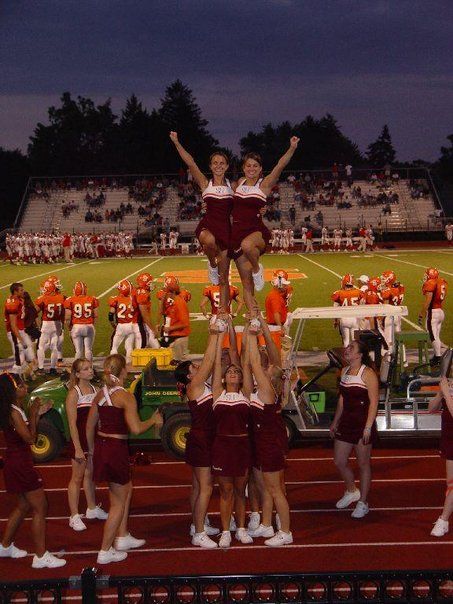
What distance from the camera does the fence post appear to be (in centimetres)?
344

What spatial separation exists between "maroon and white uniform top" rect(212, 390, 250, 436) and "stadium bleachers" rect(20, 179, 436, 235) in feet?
159

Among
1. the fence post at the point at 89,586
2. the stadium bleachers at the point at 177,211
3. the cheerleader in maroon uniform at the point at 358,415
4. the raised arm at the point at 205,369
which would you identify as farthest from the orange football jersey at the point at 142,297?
the stadium bleachers at the point at 177,211

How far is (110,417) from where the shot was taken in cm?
675

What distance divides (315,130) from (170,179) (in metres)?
40.4

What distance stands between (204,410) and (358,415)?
168 cm

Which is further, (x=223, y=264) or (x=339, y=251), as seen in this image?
(x=339, y=251)

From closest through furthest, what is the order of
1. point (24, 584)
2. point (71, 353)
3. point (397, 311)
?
point (24, 584), point (397, 311), point (71, 353)

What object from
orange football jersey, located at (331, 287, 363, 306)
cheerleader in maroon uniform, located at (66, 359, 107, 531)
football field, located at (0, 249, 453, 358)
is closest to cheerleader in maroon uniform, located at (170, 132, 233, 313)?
cheerleader in maroon uniform, located at (66, 359, 107, 531)

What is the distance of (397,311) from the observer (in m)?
10.2

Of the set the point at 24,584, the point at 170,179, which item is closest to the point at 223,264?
the point at 24,584

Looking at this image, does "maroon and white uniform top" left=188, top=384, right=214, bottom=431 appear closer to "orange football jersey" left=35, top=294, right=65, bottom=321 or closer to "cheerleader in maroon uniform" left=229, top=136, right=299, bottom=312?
"cheerleader in maroon uniform" left=229, top=136, right=299, bottom=312

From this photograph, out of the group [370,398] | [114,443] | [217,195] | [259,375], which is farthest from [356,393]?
[114,443]

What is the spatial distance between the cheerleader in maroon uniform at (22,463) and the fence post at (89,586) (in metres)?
3.17

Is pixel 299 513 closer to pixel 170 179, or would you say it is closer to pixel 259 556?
pixel 259 556
